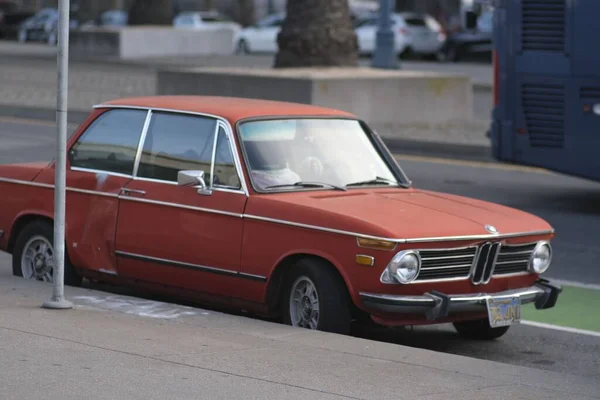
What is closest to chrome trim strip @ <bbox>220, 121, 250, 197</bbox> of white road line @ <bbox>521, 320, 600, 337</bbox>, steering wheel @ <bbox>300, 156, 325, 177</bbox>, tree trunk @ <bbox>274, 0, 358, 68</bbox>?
steering wheel @ <bbox>300, 156, 325, 177</bbox>

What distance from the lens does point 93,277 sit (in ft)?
30.6

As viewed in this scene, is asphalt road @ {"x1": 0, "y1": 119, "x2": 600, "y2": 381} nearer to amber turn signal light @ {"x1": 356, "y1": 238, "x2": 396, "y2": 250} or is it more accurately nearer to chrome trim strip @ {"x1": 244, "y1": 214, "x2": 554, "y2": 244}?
chrome trim strip @ {"x1": 244, "y1": 214, "x2": 554, "y2": 244}

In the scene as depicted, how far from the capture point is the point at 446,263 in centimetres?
788

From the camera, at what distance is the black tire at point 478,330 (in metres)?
8.66

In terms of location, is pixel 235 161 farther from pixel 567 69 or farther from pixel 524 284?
pixel 567 69

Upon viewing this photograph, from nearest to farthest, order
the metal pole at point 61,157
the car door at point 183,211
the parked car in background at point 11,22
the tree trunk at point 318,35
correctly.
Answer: the metal pole at point 61,157 < the car door at point 183,211 < the tree trunk at point 318,35 < the parked car in background at point 11,22

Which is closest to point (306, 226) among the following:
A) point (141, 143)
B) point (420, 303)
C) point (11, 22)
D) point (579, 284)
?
point (420, 303)

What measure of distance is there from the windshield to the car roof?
0.08m

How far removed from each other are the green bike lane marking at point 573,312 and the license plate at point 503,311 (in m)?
1.24

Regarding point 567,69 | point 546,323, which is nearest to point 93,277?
point 546,323

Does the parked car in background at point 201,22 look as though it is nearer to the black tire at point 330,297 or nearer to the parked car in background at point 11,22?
the parked car in background at point 11,22

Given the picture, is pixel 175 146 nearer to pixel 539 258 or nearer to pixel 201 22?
pixel 539 258

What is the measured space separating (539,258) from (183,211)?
2276 millimetres

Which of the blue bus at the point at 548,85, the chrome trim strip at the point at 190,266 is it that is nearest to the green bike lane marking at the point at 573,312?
the chrome trim strip at the point at 190,266
